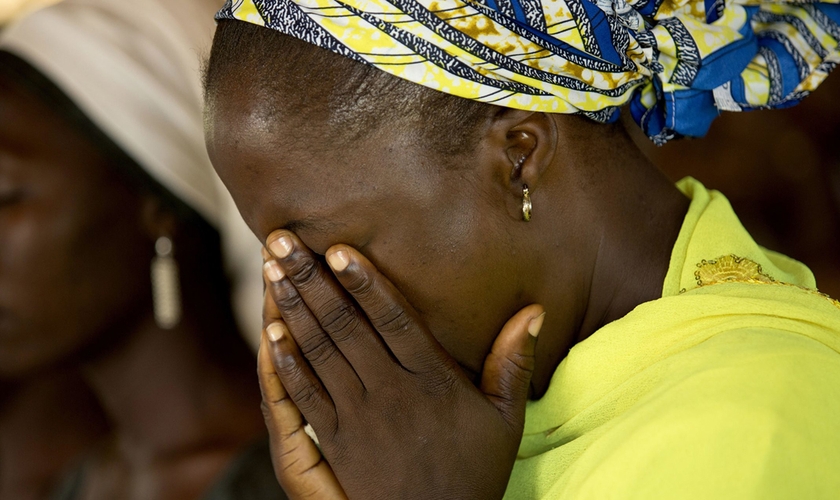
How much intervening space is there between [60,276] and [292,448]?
1139mm

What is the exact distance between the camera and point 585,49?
4.20 feet

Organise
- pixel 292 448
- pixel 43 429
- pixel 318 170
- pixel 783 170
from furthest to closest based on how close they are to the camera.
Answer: pixel 43 429 < pixel 783 170 < pixel 292 448 < pixel 318 170

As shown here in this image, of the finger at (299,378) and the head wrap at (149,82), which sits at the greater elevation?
the head wrap at (149,82)

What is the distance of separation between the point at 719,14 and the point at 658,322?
1.81 ft

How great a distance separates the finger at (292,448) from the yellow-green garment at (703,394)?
0.34m

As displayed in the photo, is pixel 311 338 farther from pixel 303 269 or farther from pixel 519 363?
pixel 519 363

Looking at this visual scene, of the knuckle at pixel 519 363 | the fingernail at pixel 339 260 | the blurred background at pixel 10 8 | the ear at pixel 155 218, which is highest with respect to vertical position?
the blurred background at pixel 10 8

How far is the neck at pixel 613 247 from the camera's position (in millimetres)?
1380

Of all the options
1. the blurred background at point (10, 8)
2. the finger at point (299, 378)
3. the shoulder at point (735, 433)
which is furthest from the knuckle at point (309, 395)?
the blurred background at point (10, 8)

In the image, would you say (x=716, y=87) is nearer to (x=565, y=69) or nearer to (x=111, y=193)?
(x=565, y=69)

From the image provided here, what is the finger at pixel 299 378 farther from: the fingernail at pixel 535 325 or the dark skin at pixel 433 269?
the fingernail at pixel 535 325

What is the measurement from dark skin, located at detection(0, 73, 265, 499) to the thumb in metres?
1.33

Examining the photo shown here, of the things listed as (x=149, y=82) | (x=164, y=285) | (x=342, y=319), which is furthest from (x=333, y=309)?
(x=149, y=82)

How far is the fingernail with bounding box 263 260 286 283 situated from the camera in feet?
4.38
